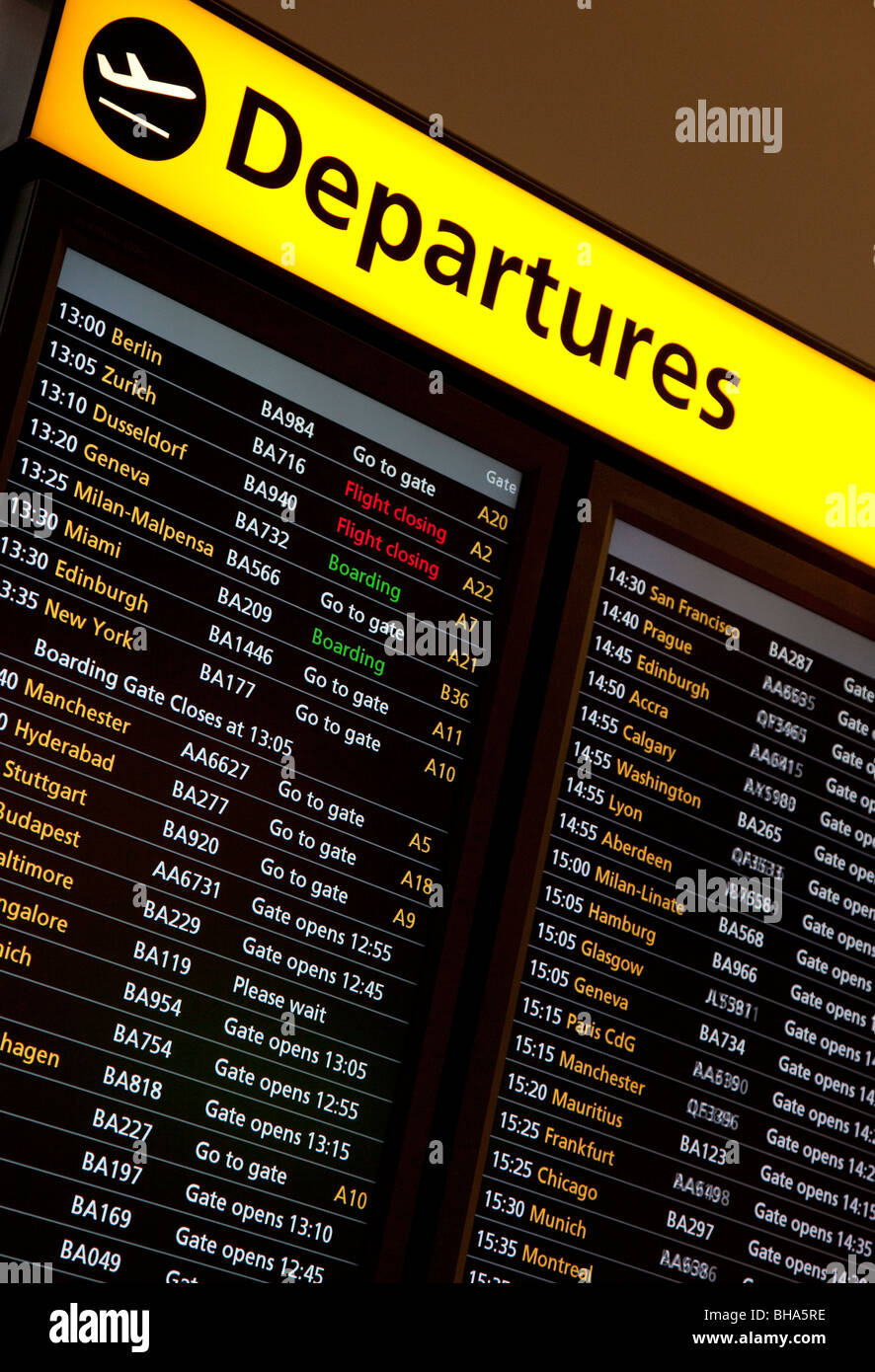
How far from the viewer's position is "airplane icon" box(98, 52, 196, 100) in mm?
2574

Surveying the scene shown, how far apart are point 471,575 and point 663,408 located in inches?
21.8

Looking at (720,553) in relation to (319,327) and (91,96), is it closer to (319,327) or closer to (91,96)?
(319,327)

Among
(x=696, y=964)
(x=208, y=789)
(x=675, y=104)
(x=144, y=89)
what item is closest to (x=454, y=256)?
(x=144, y=89)

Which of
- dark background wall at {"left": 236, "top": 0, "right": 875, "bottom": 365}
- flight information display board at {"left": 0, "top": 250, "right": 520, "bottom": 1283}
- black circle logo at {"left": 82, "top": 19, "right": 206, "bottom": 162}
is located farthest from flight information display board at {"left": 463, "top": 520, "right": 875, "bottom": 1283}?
black circle logo at {"left": 82, "top": 19, "right": 206, "bottom": 162}

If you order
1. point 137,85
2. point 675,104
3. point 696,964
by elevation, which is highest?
point 675,104

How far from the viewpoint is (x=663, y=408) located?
3.15 m

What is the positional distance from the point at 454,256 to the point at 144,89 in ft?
1.97

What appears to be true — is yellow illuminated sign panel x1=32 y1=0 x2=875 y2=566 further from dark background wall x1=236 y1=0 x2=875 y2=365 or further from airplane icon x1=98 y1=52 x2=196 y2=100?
dark background wall x1=236 y1=0 x2=875 y2=365

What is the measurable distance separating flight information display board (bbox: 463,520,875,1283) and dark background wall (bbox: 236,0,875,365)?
2.48 feet

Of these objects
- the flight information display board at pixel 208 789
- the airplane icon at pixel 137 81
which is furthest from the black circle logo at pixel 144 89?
the flight information display board at pixel 208 789

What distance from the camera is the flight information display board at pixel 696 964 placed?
110 inches

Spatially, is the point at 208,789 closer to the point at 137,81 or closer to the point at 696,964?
the point at 696,964

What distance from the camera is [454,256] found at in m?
2.93

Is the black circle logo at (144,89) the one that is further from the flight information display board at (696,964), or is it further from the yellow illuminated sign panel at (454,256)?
the flight information display board at (696,964)
